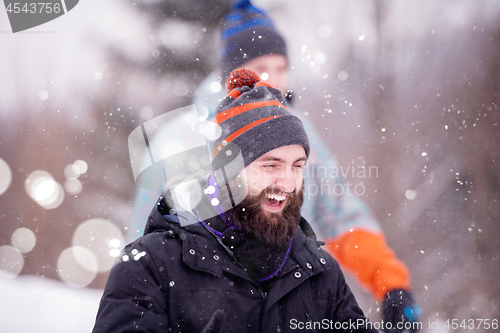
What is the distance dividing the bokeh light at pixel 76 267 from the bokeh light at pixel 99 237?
0.16ft

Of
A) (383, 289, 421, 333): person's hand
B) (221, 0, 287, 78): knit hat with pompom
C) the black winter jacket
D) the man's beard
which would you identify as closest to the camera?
the black winter jacket

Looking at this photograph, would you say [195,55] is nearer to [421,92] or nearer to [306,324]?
[421,92]

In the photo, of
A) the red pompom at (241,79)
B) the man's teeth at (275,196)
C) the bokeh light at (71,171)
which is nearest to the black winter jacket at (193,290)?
the man's teeth at (275,196)

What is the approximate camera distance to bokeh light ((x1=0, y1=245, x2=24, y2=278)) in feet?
9.47

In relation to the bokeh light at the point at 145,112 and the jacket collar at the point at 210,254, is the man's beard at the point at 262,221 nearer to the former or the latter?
the jacket collar at the point at 210,254

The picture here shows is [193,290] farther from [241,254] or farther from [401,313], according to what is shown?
[401,313]

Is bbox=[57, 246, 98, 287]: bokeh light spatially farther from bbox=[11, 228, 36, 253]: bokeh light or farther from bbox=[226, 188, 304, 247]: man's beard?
bbox=[226, 188, 304, 247]: man's beard

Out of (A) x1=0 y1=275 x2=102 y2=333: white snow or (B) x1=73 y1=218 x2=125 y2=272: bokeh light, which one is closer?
(A) x1=0 y1=275 x2=102 y2=333: white snow

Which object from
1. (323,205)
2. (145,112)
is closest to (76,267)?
(145,112)

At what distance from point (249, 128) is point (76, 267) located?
2453 mm

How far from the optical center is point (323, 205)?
2.34m

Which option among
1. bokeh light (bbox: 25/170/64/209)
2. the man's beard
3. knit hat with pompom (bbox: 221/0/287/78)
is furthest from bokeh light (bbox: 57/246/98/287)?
the man's beard

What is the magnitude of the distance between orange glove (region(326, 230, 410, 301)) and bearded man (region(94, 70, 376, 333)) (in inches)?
28.8

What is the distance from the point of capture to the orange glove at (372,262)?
6.27 feet
